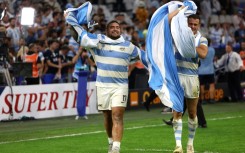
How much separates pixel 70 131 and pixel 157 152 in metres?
4.60

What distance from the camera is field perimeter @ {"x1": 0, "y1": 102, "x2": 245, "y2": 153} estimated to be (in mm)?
15281

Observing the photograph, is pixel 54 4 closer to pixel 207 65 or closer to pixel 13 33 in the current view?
pixel 13 33

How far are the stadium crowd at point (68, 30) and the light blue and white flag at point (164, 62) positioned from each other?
595 centimetres

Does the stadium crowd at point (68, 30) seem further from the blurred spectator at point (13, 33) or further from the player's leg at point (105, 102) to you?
the player's leg at point (105, 102)

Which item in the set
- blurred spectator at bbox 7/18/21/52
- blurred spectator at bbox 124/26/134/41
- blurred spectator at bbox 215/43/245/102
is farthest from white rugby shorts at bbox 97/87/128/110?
blurred spectator at bbox 215/43/245/102

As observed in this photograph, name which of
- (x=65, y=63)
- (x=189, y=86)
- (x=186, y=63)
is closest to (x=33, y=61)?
(x=65, y=63)

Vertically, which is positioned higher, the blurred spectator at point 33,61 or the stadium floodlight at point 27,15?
the stadium floodlight at point 27,15

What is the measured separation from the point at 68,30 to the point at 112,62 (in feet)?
45.8

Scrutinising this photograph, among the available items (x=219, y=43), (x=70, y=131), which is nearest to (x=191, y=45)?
(x=70, y=131)

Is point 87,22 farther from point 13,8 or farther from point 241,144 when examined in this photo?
point 13,8

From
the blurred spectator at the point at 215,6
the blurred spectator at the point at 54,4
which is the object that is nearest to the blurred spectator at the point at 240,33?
the blurred spectator at the point at 215,6

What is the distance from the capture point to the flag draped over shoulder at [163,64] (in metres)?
13.6

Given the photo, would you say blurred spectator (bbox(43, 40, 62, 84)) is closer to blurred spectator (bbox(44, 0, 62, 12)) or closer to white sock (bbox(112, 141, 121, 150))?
blurred spectator (bbox(44, 0, 62, 12))

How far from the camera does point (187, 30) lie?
13586 mm
